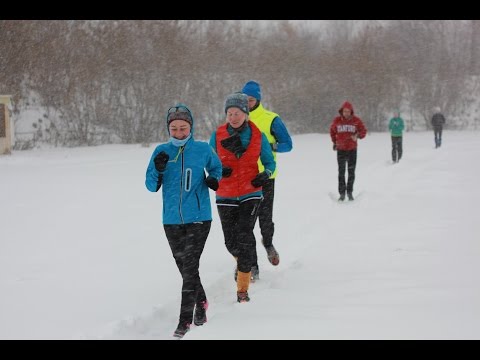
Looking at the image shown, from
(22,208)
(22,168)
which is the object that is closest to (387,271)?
(22,208)

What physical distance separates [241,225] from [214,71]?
91.5 feet

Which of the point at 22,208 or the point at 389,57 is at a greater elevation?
the point at 389,57

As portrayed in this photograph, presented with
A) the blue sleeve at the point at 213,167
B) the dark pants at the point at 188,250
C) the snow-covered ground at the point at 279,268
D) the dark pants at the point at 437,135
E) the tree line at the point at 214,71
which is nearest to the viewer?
the snow-covered ground at the point at 279,268

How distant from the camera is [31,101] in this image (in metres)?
28.0

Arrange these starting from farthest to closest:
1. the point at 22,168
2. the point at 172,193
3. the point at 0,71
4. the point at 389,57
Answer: the point at 389,57, the point at 0,71, the point at 22,168, the point at 172,193

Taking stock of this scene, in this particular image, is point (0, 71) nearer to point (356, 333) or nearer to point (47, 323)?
point (47, 323)

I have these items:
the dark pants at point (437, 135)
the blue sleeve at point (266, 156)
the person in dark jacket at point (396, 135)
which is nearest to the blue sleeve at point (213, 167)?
the blue sleeve at point (266, 156)

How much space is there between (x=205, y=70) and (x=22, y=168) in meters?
14.6

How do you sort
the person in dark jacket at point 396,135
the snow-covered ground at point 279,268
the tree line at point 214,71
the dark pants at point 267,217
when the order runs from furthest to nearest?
the tree line at point 214,71 → the person in dark jacket at point 396,135 → the dark pants at point 267,217 → the snow-covered ground at point 279,268

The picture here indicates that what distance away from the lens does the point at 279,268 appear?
284 inches

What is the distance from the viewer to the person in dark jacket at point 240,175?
229 inches

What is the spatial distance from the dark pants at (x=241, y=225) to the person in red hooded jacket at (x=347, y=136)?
592 cm

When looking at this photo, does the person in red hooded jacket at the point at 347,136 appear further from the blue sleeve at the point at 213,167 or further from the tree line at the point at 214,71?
the tree line at the point at 214,71

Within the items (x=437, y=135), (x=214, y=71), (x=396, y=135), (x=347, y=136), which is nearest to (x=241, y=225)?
(x=347, y=136)
